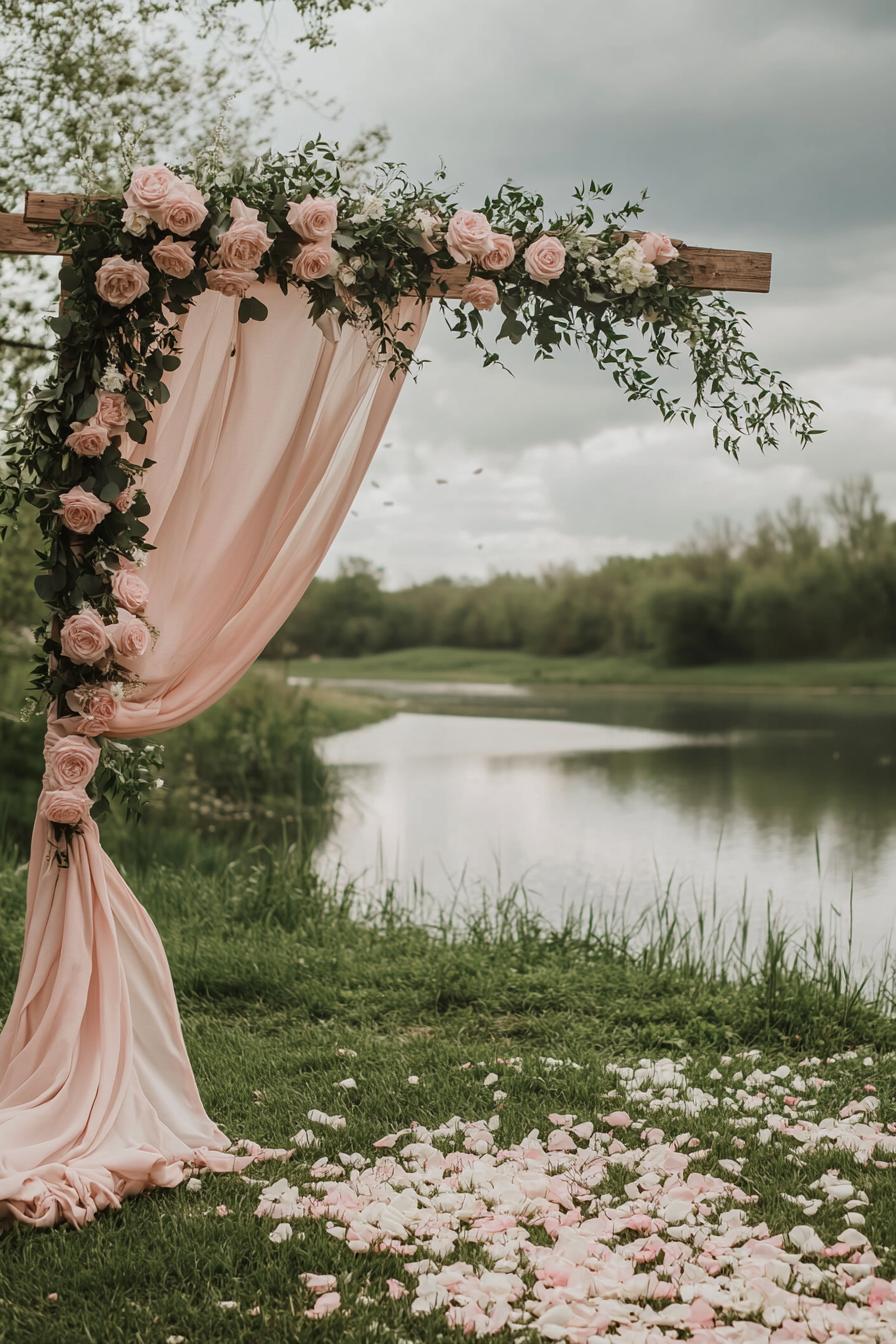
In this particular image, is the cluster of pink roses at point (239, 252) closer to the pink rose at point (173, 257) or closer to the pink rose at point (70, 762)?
the pink rose at point (173, 257)

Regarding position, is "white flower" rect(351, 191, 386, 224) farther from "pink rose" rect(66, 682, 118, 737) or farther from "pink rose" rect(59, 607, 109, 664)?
"pink rose" rect(66, 682, 118, 737)

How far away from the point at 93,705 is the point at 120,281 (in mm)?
980

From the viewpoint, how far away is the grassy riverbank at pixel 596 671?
2294cm

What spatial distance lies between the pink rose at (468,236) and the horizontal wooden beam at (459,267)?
0.09m

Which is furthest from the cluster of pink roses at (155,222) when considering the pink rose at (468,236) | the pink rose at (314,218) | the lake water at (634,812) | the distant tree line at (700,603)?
the distant tree line at (700,603)

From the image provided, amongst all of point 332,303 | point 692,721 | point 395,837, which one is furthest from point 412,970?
point 692,721

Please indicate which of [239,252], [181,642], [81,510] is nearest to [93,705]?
[181,642]

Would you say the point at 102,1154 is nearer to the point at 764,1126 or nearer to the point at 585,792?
the point at 764,1126

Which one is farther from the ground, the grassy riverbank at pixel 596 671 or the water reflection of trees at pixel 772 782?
the grassy riverbank at pixel 596 671

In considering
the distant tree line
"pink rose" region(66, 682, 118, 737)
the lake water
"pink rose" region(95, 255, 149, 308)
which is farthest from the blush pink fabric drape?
the distant tree line

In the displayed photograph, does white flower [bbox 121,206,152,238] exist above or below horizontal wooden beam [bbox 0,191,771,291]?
below

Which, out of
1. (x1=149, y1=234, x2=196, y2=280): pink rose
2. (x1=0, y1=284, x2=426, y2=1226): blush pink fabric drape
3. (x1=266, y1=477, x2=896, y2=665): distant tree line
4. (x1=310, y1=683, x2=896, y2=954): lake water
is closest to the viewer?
(x1=0, y1=284, x2=426, y2=1226): blush pink fabric drape

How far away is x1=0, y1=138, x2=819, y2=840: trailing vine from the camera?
9.21 ft

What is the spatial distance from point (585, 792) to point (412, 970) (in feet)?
22.9
